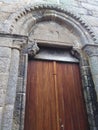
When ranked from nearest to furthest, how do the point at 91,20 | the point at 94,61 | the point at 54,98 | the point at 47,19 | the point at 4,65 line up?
1. the point at 4,65
2. the point at 54,98
3. the point at 94,61
4. the point at 47,19
5. the point at 91,20

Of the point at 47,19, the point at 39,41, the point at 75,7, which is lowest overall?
the point at 39,41

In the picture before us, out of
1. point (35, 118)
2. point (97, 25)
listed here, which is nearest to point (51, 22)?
point (97, 25)

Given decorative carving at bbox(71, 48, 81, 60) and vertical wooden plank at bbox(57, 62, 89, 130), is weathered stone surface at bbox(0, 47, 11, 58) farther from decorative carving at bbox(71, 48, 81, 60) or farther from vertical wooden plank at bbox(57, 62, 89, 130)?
decorative carving at bbox(71, 48, 81, 60)

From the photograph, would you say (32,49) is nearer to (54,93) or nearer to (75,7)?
(54,93)

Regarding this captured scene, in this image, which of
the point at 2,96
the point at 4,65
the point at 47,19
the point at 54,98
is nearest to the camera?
the point at 2,96

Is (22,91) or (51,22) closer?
(22,91)

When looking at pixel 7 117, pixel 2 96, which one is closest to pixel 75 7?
pixel 2 96

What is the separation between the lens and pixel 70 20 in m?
3.56

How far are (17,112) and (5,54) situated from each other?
98 centimetres

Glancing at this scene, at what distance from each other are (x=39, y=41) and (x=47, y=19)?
66cm

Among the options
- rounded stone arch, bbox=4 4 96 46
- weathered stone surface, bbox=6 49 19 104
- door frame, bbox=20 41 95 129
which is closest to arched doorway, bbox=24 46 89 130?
door frame, bbox=20 41 95 129

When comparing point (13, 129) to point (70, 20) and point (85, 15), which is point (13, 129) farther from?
point (85, 15)

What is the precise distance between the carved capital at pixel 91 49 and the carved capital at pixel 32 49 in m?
1.03

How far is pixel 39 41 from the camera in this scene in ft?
10.6
